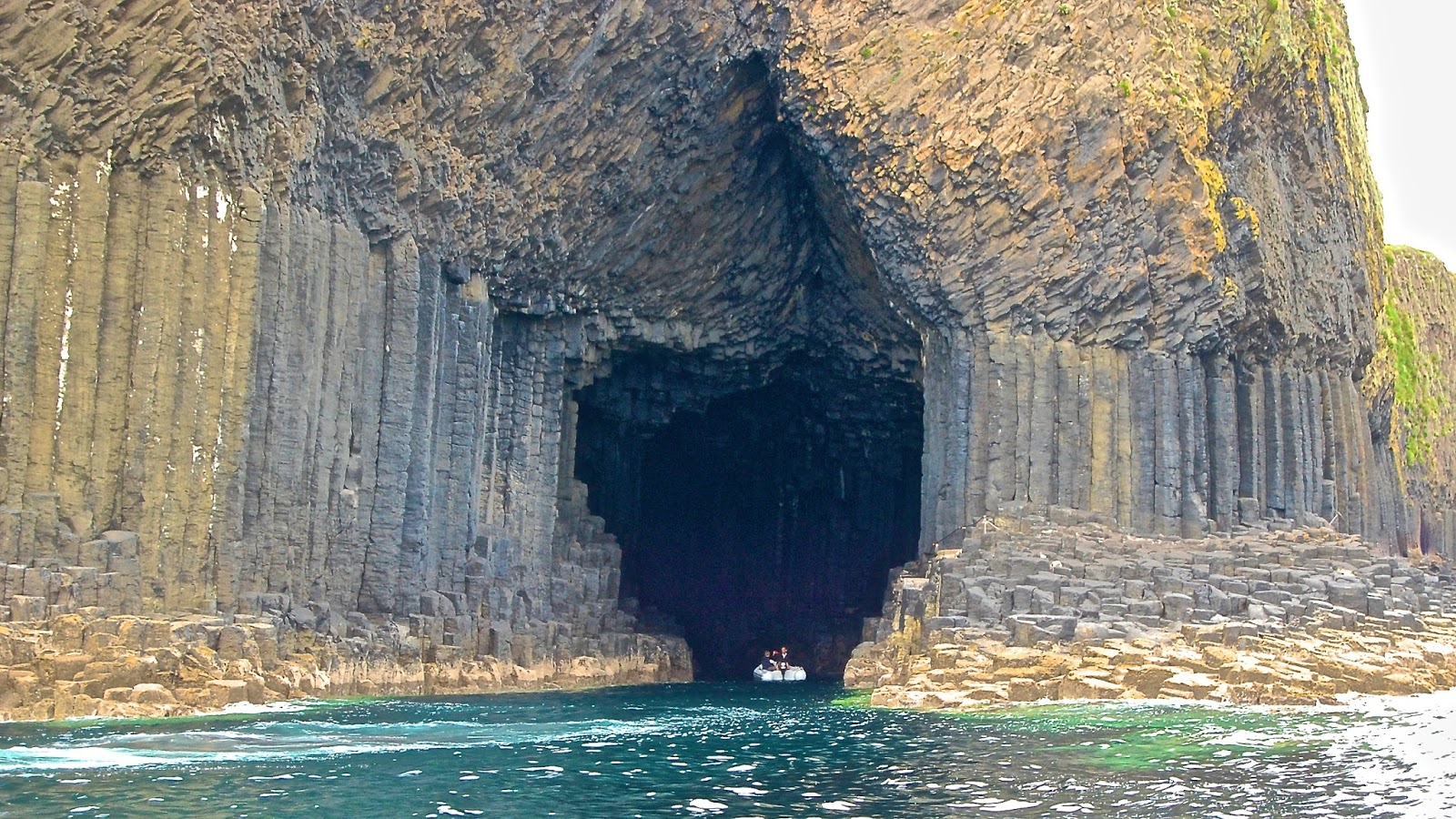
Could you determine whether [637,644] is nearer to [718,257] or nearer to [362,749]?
[718,257]

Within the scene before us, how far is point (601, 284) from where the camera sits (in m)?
50.2

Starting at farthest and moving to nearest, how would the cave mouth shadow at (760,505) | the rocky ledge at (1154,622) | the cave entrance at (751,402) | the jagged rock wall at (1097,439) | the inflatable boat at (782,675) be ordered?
the inflatable boat at (782,675) < the cave mouth shadow at (760,505) < the cave entrance at (751,402) < the jagged rock wall at (1097,439) < the rocky ledge at (1154,622)

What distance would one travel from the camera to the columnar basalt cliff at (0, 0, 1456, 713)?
115 feet

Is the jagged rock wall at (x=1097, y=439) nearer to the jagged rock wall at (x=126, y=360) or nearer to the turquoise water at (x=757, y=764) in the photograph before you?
the turquoise water at (x=757, y=764)

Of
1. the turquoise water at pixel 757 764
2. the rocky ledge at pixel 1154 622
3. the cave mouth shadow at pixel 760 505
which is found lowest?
the turquoise water at pixel 757 764

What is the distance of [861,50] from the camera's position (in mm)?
47469

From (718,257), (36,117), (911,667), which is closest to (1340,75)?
(718,257)

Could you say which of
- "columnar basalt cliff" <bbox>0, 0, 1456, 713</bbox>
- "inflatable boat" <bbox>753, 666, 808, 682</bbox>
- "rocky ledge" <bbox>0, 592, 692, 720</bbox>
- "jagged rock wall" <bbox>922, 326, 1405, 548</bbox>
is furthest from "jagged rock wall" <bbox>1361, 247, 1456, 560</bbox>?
"rocky ledge" <bbox>0, 592, 692, 720</bbox>

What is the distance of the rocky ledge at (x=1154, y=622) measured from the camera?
33.6 meters

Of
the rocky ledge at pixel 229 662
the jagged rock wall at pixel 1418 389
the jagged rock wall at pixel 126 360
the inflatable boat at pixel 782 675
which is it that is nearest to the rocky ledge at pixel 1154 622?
the rocky ledge at pixel 229 662

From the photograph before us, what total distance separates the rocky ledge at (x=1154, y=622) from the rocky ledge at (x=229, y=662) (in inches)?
388

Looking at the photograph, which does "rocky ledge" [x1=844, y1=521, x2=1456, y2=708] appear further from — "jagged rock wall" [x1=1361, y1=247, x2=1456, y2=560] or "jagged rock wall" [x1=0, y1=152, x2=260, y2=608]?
"jagged rock wall" [x1=1361, y1=247, x2=1456, y2=560]

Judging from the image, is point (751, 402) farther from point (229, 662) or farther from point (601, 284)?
point (229, 662)

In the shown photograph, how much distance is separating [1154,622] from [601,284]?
19.1 m
